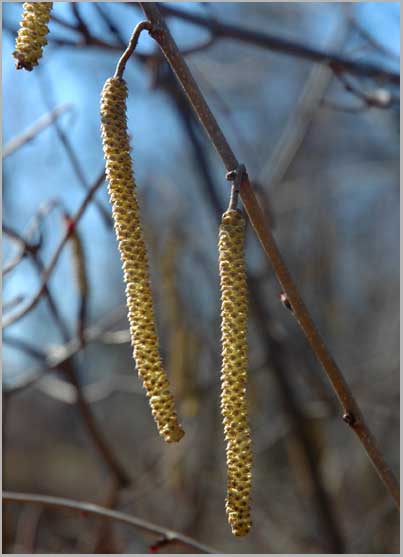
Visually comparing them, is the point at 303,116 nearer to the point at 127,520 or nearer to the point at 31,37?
the point at 127,520

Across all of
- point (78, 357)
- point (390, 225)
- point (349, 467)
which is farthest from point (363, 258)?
point (78, 357)

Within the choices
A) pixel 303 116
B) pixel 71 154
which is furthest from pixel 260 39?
pixel 303 116

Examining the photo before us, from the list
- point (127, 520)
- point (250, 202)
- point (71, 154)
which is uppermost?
point (71, 154)

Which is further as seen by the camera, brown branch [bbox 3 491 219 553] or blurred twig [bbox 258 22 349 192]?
blurred twig [bbox 258 22 349 192]

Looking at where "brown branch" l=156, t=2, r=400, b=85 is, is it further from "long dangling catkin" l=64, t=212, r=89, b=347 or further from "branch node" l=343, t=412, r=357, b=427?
"branch node" l=343, t=412, r=357, b=427

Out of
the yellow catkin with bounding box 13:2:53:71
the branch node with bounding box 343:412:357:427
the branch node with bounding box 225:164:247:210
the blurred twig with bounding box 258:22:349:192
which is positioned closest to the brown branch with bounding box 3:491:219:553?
the branch node with bounding box 343:412:357:427

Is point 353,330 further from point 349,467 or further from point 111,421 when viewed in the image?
point 111,421

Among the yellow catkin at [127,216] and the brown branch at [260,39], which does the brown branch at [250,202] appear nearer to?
the yellow catkin at [127,216]

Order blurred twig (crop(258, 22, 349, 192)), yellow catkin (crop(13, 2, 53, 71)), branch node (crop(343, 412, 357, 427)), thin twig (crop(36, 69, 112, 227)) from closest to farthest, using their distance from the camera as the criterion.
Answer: yellow catkin (crop(13, 2, 53, 71)), branch node (crop(343, 412, 357, 427)), thin twig (crop(36, 69, 112, 227)), blurred twig (crop(258, 22, 349, 192))
